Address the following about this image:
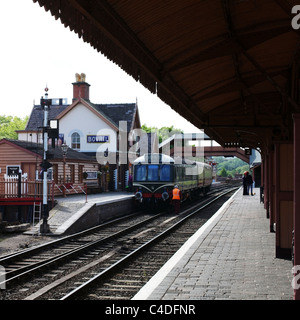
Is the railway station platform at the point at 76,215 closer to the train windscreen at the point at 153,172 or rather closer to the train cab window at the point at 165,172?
the train windscreen at the point at 153,172

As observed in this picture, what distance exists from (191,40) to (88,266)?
6.84 m

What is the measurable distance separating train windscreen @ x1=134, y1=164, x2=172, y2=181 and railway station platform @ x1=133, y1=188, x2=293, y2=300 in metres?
13.2

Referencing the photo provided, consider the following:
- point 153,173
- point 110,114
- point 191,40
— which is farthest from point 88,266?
point 110,114

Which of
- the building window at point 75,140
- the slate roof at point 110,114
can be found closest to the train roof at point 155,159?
the building window at point 75,140

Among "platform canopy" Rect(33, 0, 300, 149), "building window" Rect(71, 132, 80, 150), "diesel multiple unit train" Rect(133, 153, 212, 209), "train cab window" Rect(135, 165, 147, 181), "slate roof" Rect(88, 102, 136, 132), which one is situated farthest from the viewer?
"slate roof" Rect(88, 102, 136, 132)

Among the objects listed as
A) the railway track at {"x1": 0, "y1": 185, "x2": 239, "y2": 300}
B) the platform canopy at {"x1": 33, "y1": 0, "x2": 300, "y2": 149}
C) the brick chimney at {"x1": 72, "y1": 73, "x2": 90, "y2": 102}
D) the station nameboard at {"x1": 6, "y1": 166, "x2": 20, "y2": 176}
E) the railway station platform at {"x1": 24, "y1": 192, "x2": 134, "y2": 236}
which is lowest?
the railway track at {"x1": 0, "y1": 185, "x2": 239, "y2": 300}

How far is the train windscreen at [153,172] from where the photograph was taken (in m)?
25.4

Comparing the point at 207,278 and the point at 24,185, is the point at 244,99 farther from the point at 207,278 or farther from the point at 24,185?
the point at 24,185

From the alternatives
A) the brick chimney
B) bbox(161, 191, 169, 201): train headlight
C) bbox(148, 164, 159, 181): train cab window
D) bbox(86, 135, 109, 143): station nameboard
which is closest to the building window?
bbox(86, 135, 109, 143): station nameboard

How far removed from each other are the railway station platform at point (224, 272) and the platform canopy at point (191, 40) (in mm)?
2569

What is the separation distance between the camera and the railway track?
880 centimetres

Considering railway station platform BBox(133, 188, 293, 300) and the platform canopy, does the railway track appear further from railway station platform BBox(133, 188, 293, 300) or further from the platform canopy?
the platform canopy

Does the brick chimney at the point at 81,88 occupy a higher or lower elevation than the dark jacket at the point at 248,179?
higher

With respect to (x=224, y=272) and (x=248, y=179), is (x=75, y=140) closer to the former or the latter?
(x=248, y=179)
